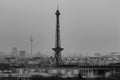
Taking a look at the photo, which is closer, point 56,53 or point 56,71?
point 56,71

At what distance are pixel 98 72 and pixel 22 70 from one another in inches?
366

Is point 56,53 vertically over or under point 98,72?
over

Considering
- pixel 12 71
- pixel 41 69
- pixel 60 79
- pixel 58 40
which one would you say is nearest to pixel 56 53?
pixel 58 40

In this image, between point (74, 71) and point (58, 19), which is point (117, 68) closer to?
point (74, 71)

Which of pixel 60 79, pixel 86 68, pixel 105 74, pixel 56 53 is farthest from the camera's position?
pixel 56 53

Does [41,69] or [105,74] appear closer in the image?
[105,74]

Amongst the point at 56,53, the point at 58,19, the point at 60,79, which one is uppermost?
the point at 58,19

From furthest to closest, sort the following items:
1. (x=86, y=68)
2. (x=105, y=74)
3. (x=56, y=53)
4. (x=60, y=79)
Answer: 1. (x=56, y=53)
2. (x=86, y=68)
3. (x=105, y=74)
4. (x=60, y=79)

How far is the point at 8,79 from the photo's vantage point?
2431 cm

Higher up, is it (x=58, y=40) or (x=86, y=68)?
(x=58, y=40)

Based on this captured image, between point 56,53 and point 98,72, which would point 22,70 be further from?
point 98,72

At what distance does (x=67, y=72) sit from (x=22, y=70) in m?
5.73

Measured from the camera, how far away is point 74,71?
31.0m

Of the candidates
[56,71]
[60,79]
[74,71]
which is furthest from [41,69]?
[60,79]
